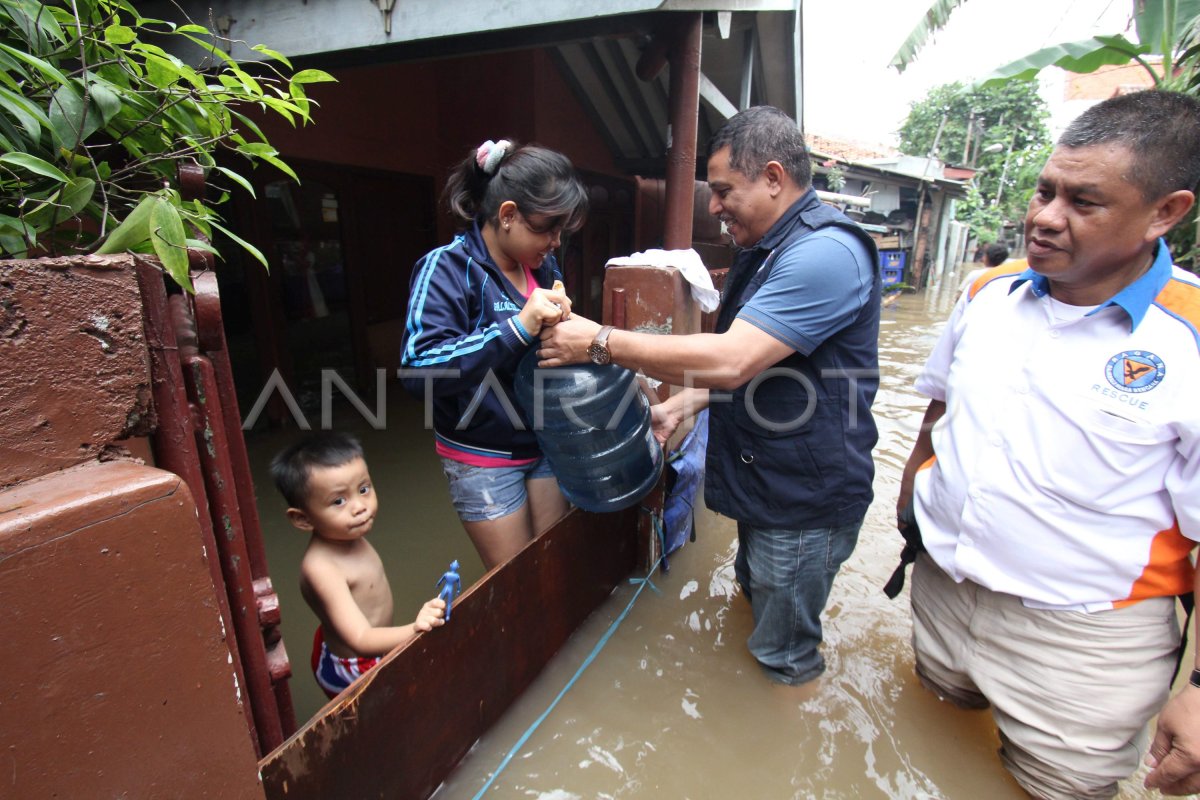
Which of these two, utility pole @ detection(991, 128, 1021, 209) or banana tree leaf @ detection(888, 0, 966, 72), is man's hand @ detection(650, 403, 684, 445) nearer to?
banana tree leaf @ detection(888, 0, 966, 72)

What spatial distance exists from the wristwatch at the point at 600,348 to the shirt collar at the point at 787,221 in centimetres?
60

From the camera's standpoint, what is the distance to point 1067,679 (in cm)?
174

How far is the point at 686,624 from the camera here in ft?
9.21

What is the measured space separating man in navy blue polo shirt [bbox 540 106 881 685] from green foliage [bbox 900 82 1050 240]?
87.2ft

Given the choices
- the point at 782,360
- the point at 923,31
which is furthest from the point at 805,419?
the point at 923,31

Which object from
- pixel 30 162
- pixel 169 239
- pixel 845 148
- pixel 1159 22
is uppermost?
pixel 845 148

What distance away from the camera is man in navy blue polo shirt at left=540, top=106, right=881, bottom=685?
68.2 inches

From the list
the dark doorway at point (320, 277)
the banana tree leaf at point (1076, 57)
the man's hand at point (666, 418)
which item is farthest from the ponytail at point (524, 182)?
the banana tree leaf at point (1076, 57)

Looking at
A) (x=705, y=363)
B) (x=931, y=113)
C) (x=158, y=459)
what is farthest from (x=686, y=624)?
(x=931, y=113)

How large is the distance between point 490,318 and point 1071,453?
1.71 m

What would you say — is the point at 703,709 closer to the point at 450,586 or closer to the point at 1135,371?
the point at 450,586

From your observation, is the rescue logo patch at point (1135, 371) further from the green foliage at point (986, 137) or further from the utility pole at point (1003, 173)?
the utility pole at point (1003, 173)

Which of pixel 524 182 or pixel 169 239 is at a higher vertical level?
pixel 524 182

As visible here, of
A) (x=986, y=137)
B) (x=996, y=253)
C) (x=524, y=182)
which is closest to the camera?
(x=524, y=182)
